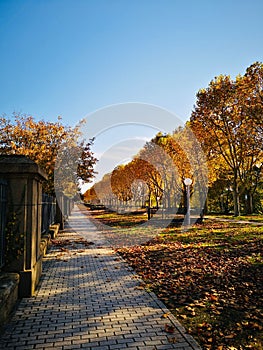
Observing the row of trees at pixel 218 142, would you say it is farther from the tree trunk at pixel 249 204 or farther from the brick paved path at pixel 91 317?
the brick paved path at pixel 91 317

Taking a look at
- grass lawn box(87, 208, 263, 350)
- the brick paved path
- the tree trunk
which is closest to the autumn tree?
the tree trunk

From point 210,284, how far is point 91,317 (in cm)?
288

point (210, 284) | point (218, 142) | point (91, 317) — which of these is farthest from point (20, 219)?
point (218, 142)

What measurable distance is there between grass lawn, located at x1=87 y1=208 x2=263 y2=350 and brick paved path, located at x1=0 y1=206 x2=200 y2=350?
33cm

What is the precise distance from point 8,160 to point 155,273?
14.4ft

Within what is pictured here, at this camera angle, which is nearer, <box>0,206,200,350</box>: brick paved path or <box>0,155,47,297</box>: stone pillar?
<box>0,206,200,350</box>: brick paved path

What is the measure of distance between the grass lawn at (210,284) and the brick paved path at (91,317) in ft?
1.09

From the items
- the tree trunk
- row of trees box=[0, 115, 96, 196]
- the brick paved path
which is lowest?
the brick paved path

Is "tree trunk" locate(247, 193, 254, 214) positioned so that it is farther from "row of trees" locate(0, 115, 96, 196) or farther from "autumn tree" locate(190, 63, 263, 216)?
"row of trees" locate(0, 115, 96, 196)

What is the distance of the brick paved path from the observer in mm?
3904

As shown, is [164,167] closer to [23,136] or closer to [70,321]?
[23,136]

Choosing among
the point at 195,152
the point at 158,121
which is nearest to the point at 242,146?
the point at 195,152

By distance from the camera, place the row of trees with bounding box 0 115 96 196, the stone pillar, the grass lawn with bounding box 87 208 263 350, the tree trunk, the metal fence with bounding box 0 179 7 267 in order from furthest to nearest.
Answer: the tree trunk < the row of trees with bounding box 0 115 96 196 < the stone pillar < the metal fence with bounding box 0 179 7 267 < the grass lawn with bounding box 87 208 263 350

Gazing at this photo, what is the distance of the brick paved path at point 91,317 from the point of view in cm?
390
